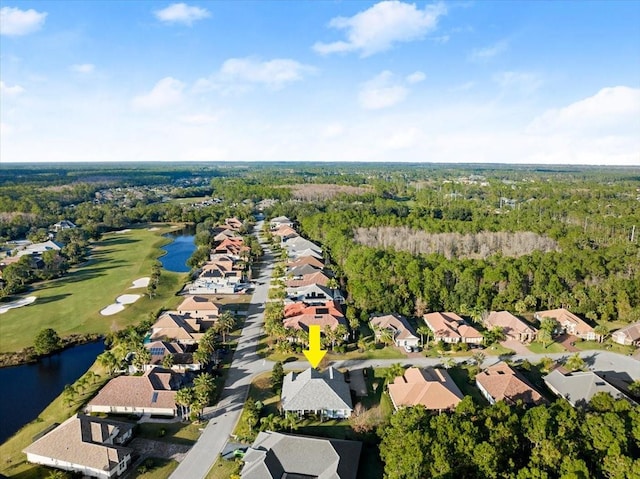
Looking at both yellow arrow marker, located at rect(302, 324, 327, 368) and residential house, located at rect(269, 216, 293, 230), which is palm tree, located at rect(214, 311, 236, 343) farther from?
residential house, located at rect(269, 216, 293, 230)

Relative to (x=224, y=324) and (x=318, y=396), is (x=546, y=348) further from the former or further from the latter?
(x=224, y=324)

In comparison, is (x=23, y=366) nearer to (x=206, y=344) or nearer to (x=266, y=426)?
(x=206, y=344)

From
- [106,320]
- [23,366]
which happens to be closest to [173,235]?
[106,320]

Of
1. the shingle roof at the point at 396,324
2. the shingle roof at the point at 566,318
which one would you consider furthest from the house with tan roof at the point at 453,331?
the shingle roof at the point at 566,318

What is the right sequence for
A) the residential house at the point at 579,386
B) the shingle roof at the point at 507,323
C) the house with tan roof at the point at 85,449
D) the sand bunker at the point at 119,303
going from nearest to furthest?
the house with tan roof at the point at 85,449, the residential house at the point at 579,386, the shingle roof at the point at 507,323, the sand bunker at the point at 119,303

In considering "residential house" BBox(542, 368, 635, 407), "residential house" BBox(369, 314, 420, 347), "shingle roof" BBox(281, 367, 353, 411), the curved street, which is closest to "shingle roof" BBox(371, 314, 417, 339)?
"residential house" BBox(369, 314, 420, 347)

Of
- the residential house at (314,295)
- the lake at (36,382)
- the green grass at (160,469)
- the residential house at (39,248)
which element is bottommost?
the lake at (36,382)

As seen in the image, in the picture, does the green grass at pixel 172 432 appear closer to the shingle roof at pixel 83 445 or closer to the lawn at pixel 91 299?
the shingle roof at pixel 83 445

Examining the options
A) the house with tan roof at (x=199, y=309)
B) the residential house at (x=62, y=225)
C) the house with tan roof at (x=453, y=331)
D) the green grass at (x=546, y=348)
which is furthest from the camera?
the residential house at (x=62, y=225)
